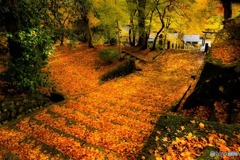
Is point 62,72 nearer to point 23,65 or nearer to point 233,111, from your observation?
point 23,65

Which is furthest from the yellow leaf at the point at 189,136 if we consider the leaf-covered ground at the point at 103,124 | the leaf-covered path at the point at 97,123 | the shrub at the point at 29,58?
the shrub at the point at 29,58

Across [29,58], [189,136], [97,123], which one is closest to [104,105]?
[97,123]

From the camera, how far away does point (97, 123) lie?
6.96 meters

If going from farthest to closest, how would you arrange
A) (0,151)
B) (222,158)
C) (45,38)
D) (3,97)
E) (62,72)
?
(62,72) → (3,97) → (45,38) → (0,151) → (222,158)

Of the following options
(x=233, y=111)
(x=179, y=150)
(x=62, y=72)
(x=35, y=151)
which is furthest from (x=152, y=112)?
(x=62, y=72)

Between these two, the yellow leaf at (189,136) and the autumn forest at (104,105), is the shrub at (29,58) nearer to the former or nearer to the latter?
the autumn forest at (104,105)

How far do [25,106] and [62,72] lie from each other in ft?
25.5

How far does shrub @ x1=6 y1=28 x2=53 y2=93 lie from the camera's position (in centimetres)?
718

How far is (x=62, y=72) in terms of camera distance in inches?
607

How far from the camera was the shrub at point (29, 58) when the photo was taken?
7180 millimetres

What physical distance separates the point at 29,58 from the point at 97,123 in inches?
157

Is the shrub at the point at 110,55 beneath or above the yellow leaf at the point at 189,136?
above

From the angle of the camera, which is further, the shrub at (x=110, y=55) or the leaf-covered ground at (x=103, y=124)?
the shrub at (x=110, y=55)

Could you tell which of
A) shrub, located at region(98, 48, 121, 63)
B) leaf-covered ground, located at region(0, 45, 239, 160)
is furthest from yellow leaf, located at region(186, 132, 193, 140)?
shrub, located at region(98, 48, 121, 63)
